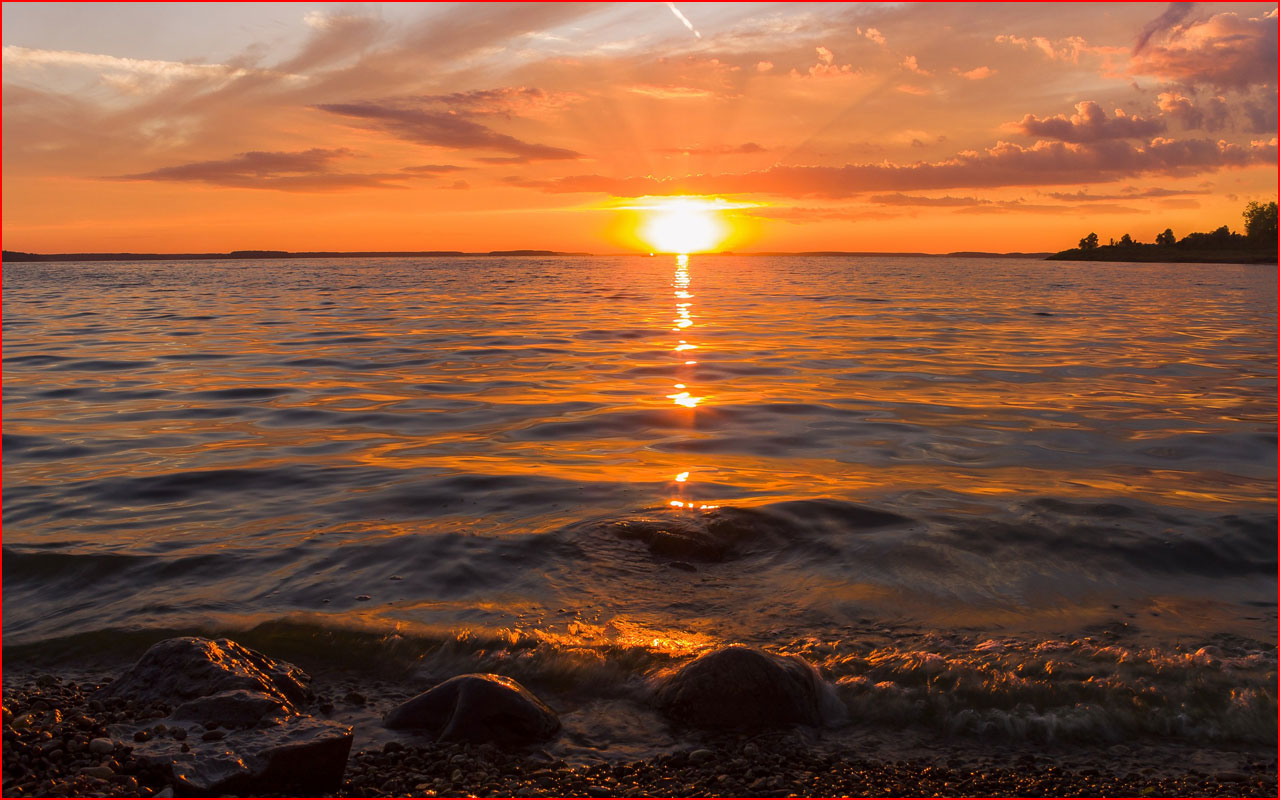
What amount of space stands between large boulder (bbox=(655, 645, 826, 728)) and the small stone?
334 centimetres

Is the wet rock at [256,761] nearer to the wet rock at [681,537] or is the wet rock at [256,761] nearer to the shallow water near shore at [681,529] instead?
the shallow water near shore at [681,529]

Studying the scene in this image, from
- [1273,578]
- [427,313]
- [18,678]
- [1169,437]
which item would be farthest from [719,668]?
[427,313]

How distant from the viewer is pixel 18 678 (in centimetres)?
650

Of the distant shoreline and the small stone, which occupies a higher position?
the distant shoreline

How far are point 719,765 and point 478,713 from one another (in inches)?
60.2

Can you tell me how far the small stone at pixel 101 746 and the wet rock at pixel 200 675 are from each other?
1.76ft

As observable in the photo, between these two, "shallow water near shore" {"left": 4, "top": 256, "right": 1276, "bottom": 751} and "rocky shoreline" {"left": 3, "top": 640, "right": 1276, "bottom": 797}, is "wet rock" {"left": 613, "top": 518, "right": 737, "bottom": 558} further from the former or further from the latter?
"rocky shoreline" {"left": 3, "top": 640, "right": 1276, "bottom": 797}

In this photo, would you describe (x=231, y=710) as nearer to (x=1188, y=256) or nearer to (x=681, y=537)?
(x=681, y=537)

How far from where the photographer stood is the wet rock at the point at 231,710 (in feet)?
18.2

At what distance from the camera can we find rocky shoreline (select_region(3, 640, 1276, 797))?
5.05 meters

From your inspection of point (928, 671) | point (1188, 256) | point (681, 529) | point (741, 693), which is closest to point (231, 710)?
point (741, 693)

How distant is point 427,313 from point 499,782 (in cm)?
3940

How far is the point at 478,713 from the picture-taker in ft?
18.5

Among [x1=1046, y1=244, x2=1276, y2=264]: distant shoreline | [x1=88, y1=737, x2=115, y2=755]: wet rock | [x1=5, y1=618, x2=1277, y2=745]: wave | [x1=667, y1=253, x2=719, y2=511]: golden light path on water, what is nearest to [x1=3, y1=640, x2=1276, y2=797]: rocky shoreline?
[x1=88, y1=737, x2=115, y2=755]: wet rock
